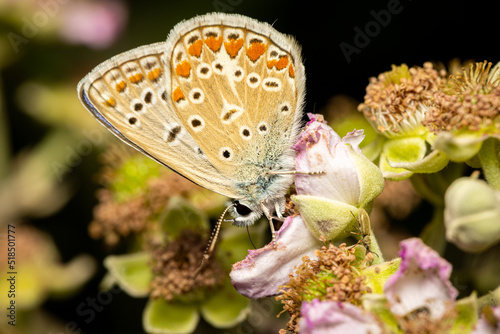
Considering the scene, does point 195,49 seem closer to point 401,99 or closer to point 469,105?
point 401,99

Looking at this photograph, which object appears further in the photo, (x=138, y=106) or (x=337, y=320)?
(x=138, y=106)

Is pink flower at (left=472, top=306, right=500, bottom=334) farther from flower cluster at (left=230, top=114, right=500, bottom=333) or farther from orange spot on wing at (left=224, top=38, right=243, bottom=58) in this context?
orange spot on wing at (left=224, top=38, right=243, bottom=58)

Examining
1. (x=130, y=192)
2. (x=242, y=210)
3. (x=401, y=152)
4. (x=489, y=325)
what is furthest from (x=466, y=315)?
(x=130, y=192)

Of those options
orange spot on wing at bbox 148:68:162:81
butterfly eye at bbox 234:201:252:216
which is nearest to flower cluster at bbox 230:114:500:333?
butterfly eye at bbox 234:201:252:216

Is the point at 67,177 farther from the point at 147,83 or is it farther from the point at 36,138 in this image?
the point at 147,83

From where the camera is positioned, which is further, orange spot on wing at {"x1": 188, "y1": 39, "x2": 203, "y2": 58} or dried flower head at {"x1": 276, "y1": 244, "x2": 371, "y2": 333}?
orange spot on wing at {"x1": 188, "y1": 39, "x2": 203, "y2": 58}

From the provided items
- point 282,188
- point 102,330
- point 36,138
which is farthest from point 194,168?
point 36,138
